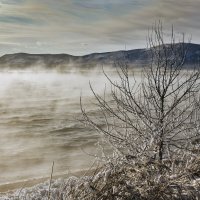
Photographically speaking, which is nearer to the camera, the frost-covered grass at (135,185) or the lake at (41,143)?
the frost-covered grass at (135,185)

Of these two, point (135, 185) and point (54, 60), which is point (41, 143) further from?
point (54, 60)

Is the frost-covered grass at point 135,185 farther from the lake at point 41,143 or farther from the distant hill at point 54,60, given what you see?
the distant hill at point 54,60

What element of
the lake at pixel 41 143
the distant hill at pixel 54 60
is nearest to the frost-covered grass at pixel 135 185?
the lake at pixel 41 143

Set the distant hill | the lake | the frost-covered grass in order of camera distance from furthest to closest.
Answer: the distant hill → the lake → the frost-covered grass

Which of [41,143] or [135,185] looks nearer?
[135,185]

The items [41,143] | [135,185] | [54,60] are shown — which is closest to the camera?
[135,185]

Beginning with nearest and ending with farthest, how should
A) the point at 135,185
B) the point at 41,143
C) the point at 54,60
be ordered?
the point at 135,185 < the point at 41,143 < the point at 54,60

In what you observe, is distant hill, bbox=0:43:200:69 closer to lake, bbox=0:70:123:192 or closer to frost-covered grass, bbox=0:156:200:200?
lake, bbox=0:70:123:192

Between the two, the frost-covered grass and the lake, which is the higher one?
the frost-covered grass

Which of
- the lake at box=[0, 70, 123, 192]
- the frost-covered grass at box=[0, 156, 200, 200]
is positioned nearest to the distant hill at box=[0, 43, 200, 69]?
the lake at box=[0, 70, 123, 192]

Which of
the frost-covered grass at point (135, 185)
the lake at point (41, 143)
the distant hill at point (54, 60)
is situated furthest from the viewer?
the distant hill at point (54, 60)

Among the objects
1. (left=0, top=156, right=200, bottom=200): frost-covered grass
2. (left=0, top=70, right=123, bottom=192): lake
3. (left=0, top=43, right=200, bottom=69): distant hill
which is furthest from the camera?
(left=0, top=43, right=200, bottom=69): distant hill

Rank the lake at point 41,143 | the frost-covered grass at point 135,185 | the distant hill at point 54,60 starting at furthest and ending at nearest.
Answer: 1. the distant hill at point 54,60
2. the lake at point 41,143
3. the frost-covered grass at point 135,185

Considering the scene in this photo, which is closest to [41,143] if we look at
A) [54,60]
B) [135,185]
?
[135,185]
